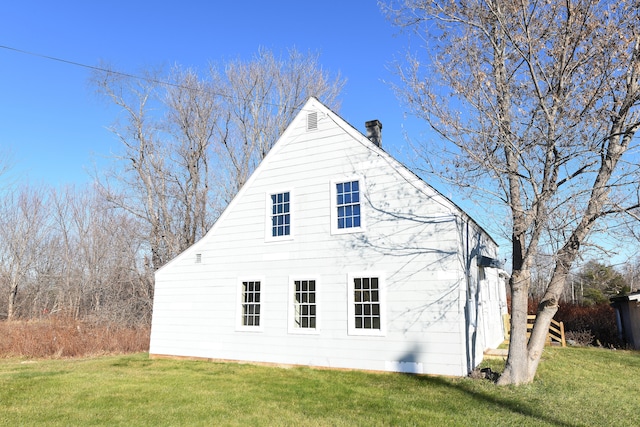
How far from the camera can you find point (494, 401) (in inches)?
278

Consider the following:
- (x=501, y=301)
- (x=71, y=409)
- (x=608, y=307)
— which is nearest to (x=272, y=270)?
(x=71, y=409)

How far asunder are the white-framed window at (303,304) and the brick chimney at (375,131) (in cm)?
462

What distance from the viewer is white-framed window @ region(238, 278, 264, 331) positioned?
11562mm

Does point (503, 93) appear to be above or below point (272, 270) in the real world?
above

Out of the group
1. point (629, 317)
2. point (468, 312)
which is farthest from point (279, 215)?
point (629, 317)

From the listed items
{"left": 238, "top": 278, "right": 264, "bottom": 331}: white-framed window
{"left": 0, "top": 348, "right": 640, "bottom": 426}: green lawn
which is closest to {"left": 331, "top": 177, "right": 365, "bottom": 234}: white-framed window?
{"left": 238, "top": 278, "right": 264, "bottom": 331}: white-framed window

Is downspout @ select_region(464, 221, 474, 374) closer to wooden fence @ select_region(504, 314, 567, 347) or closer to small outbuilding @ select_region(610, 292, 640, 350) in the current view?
wooden fence @ select_region(504, 314, 567, 347)

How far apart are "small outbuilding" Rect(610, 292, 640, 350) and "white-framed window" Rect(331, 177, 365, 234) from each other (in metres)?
11.5

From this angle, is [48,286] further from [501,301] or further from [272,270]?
[501,301]

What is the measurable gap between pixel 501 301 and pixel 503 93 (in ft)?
40.3

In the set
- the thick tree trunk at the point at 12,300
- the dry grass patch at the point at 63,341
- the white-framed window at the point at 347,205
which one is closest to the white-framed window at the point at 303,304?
the white-framed window at the point at 347,205

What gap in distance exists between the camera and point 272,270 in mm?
11492

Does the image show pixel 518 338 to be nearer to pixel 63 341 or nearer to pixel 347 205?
pixel 347 205

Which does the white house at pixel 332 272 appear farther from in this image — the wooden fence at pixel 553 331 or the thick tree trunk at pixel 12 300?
the thick tree trunk at pixel 12 300
